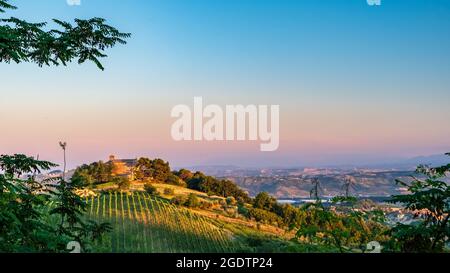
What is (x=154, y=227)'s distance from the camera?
39469mm

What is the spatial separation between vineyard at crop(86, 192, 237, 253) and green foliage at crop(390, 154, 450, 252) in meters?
26.2

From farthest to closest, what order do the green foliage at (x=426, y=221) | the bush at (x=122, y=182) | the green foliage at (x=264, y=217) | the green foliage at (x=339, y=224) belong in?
the bush at (x=122, y=182) < the green foliage at (x=264, y=217) < the green foliage at (x=339, y=224) < the green foliage at (x=426, y=221)

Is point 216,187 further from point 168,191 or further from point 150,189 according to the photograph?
point 150,189

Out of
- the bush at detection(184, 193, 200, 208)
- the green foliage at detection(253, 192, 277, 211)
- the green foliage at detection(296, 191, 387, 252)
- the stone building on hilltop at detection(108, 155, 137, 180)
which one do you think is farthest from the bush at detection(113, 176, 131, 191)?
the green foliage at detection(296, 191, 387, 252)

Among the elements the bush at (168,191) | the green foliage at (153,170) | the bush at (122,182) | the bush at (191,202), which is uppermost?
the green foliage at (153,170)

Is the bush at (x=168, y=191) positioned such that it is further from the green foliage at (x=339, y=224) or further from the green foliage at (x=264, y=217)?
the green foliage at (x=339, y=224)

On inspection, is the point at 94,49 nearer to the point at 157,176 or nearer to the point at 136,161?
the point at 136,161

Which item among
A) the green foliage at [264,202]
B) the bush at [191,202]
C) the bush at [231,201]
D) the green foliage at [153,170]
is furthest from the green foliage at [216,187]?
the bush at [191,202]

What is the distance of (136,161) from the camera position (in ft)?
180

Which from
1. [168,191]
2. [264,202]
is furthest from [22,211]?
[264,202]

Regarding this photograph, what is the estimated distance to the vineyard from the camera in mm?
33969

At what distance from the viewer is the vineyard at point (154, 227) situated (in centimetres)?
3397

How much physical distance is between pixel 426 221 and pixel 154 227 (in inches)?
1452

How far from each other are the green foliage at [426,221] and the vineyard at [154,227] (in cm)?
2621
